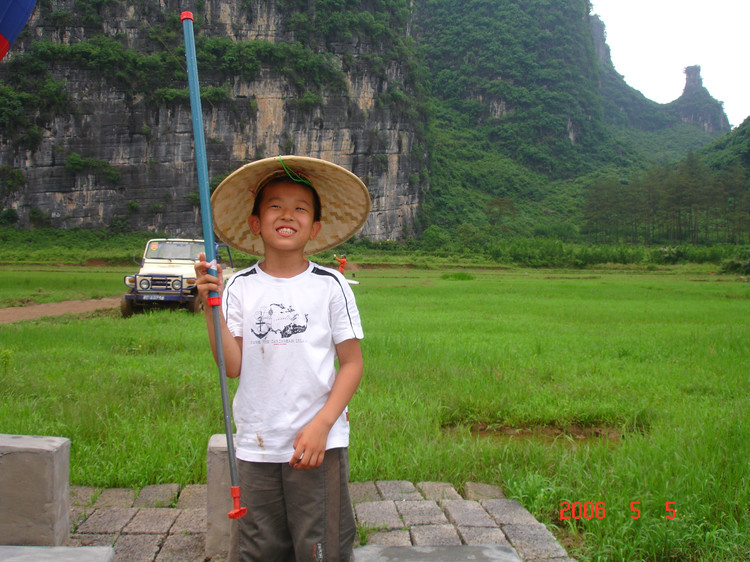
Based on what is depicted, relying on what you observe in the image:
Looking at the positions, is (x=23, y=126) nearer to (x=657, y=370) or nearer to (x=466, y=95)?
(x=657, y=370)

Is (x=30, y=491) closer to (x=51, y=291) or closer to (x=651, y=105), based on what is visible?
(x=51, y=291)

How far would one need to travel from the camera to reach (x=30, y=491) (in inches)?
86.0

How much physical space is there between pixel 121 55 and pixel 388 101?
27860 mm

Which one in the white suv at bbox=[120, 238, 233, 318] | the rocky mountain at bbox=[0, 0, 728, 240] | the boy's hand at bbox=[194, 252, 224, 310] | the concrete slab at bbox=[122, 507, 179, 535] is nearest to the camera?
the boy's hand at bbox=[194, 252, 224, 310]

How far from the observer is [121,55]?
55562 mm

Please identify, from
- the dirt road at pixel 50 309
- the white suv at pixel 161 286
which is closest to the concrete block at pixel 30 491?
the white suv at pixel 161 286

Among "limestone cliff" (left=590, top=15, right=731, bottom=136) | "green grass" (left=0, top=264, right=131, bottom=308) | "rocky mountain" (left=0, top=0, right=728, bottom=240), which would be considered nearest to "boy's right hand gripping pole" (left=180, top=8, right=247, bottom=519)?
"green grass" (left=0, top=264, right=131, bottom=308)

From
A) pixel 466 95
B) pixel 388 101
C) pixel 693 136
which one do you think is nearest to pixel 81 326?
pixel 388 101

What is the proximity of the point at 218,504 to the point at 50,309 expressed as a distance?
12720 millimetres

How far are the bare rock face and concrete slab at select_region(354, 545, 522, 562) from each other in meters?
55.6

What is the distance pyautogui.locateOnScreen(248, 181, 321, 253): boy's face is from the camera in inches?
80.8

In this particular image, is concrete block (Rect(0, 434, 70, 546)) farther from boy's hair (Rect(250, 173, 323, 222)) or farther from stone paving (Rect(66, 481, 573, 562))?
boy's hair (Rect(250, 173, 323, 222))

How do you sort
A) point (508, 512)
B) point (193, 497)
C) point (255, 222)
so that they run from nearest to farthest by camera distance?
point (255, 222)
point (508, 512)
point (193, 497)

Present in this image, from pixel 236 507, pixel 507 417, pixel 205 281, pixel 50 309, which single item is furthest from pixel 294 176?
pixel 50 309
